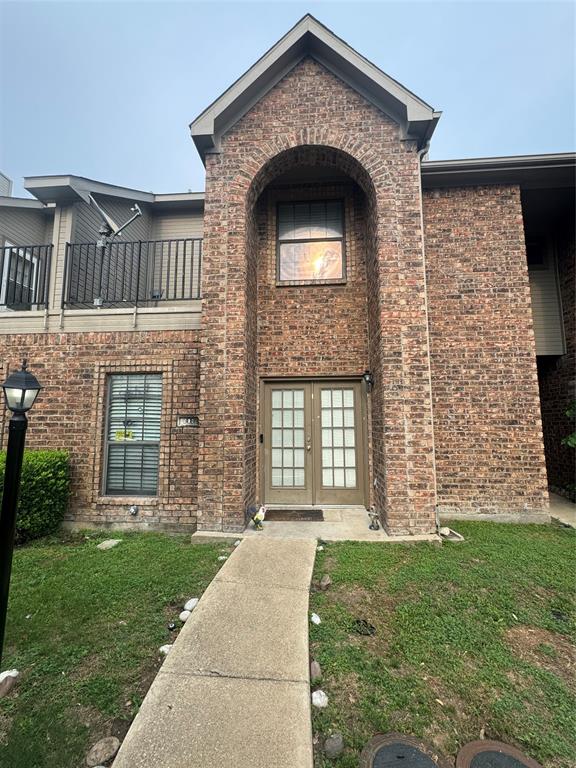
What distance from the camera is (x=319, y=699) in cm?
220

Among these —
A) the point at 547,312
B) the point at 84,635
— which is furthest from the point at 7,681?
the point at 547,312

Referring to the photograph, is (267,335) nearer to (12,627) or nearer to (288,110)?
(288,110)

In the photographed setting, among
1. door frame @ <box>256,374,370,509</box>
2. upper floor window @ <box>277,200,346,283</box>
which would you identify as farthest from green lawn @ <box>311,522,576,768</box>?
upper floor window @ <box>277,200,346,283</box>

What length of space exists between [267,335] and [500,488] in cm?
474

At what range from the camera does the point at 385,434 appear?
16.5 feet

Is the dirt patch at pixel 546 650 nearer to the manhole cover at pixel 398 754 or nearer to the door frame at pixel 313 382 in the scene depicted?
the manhole cover at pixel 398 754

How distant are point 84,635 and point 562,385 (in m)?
8.79

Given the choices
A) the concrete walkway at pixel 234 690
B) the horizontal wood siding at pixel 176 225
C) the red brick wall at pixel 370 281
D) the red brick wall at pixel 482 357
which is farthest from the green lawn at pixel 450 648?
the horizontal wood siding at pixel 176 225

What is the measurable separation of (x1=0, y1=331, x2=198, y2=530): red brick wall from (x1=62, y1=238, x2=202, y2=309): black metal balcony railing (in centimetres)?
77

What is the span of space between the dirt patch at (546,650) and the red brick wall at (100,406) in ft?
13.5

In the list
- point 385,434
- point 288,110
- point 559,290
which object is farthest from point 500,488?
point 288,110

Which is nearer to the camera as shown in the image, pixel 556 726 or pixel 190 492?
pixel 556 726

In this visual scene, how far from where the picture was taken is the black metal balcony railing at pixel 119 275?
601cm

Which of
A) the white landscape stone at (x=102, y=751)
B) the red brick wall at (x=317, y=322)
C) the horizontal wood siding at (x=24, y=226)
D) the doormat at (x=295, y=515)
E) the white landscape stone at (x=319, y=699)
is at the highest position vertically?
the horizontal wood siding at (x=24, y=226)
